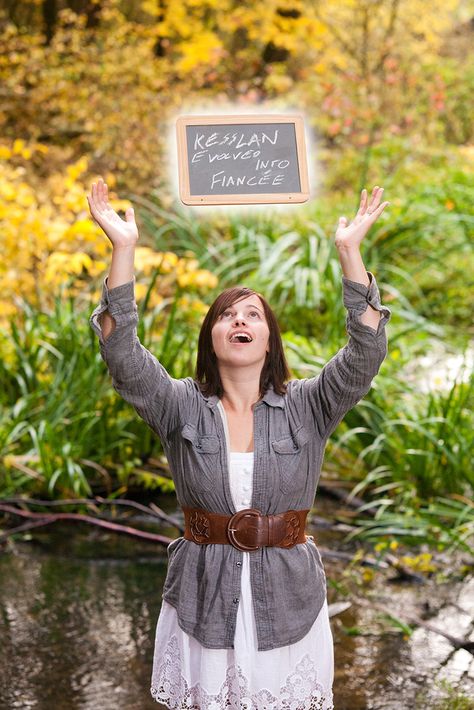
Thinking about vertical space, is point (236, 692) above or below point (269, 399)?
below

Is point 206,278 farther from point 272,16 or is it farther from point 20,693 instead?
point 272,16

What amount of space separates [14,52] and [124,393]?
10036mm

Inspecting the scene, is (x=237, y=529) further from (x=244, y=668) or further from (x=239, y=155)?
(x=239, y=155)

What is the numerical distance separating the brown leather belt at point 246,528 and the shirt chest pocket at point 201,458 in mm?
83

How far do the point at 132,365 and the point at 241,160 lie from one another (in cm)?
61

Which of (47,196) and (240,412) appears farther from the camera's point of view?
(47,196)

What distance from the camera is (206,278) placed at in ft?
21.2

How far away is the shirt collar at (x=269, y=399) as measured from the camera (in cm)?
245

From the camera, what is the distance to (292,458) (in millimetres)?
2400

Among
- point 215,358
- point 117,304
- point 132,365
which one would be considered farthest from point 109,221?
point 215,358

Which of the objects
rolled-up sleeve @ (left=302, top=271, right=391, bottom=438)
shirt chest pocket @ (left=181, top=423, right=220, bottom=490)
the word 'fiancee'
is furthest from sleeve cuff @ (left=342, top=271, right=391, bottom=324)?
shirt chest pocket @ (left=181, top=423, right=220, bottom=490)

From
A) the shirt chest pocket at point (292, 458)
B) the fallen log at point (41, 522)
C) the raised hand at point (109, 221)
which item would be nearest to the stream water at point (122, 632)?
the fallen log at point (41, 522)

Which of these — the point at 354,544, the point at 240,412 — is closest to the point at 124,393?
the point at 240,412

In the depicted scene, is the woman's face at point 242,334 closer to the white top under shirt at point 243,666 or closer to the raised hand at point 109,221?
the white top under shirt at point 243,666
